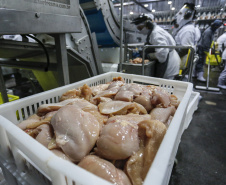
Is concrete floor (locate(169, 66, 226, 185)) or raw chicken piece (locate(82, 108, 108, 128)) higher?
raw chicken piece (locate(82, 108, 108, 128))

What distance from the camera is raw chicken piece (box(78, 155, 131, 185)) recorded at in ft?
1.87

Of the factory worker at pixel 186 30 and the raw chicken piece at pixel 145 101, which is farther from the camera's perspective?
the factory worker at pixel 186 30

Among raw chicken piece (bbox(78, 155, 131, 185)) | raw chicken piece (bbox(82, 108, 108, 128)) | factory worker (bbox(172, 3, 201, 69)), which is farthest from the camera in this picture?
factory worker (bbox(172, 3, 201, 69))

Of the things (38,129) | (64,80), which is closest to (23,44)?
(64,80)

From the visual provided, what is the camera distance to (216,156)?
1832 millimetres

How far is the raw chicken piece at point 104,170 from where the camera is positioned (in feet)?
1.87

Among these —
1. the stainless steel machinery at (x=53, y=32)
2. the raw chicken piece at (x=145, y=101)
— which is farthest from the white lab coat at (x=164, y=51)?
the raw chicken piece at (x=145, y=101)

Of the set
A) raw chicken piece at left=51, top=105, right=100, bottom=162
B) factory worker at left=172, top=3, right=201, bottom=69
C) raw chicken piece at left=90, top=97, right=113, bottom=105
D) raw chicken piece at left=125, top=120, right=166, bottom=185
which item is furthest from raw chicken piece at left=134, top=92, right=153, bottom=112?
factory worker at left=172, top=3, right=201, bottom=69

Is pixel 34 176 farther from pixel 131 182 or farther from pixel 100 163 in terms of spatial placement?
pixel 131 182

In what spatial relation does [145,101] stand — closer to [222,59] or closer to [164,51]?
[164,51]

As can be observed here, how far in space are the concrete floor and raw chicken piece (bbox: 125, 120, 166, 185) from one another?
3.45 ft

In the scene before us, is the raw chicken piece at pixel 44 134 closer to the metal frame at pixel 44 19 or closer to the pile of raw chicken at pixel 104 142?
the pile of raw chicken at pixel 104 142

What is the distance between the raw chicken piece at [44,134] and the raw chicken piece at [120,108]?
330mm

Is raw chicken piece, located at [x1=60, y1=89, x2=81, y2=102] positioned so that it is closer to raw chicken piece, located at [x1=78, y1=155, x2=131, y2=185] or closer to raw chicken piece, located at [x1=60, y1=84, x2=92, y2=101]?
raw chicken piece, located at [x1=60, y1=84, x2=92, y2=101]
